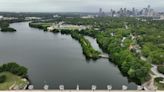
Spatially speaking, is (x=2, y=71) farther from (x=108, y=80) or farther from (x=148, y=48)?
(x=148, y=48)

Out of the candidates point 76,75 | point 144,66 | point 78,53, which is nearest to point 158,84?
point 144,66

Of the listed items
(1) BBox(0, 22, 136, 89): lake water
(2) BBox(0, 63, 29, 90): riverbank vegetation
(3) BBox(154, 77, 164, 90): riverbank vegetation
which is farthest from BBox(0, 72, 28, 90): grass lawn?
(3) BBox(154, 77, 164, 90): riverbank vegetation

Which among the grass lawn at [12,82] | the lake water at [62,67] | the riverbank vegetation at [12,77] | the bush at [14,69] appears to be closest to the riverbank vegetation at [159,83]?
the lake water at [62,67]

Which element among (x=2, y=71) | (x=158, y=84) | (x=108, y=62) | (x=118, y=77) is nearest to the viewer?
(x=158, y=84)

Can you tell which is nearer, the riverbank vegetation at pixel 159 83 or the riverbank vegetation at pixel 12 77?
the riverbank vegetation at pixel 159 83

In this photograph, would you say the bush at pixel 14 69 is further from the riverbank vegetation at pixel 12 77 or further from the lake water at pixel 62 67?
the lake water at pixel 62 67

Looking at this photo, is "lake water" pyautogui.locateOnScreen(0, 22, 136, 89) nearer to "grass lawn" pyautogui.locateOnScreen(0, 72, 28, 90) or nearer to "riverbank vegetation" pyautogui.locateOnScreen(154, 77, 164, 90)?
"grass lawn" pyautogui.locateOnScreen(0, 72, 28, 90)
